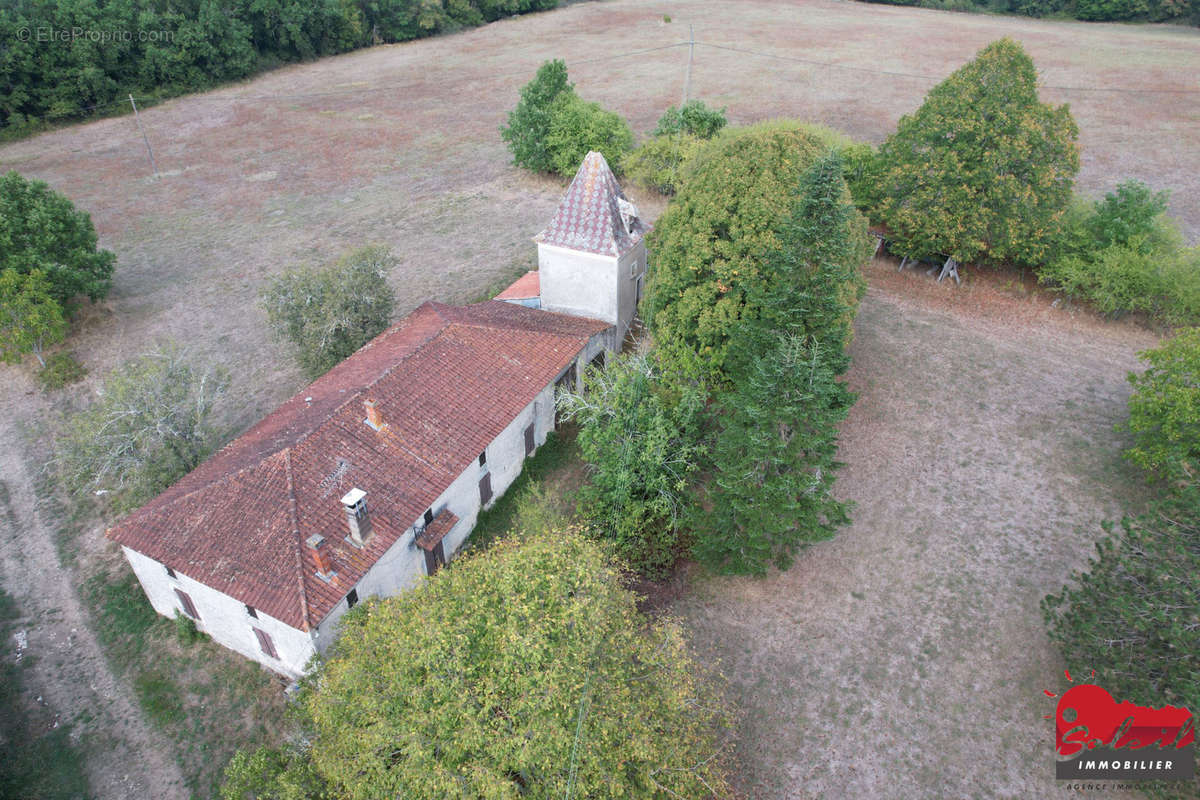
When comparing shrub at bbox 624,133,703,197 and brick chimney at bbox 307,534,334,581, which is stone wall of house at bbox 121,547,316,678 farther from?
shrub at bbox 624,133,703,197

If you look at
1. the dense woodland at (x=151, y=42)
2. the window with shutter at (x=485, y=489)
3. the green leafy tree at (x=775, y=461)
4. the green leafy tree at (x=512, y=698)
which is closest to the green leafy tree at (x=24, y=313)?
the window with shutter at (x=485, y=489)

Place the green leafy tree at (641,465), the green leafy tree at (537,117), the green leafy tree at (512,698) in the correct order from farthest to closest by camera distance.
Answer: the green leafy tree at (537,117) → the green leafy tree at (641,465) → the green leafy tree at (512,698)

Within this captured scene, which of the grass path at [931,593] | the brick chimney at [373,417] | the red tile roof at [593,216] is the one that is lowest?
Result: the grass path at [931,593]

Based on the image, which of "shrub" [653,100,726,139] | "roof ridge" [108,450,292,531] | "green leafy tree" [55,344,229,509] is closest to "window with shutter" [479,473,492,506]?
"roof ridge" [108,450,292,531]

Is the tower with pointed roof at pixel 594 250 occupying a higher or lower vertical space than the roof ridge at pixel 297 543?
higher

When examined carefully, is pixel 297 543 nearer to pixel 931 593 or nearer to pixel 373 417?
pixel 373 417

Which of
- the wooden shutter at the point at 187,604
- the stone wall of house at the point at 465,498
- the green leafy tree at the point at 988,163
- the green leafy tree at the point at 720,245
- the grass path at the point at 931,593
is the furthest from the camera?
the green leafy tree at the point at 988,163

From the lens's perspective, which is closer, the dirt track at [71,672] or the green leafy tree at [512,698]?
the green leafy tree at [512,698]

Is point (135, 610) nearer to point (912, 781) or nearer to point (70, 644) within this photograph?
point (70, 644)

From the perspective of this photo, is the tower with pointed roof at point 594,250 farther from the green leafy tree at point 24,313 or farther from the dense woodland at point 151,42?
the dense woodland at point 151,42
